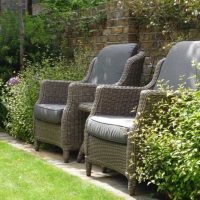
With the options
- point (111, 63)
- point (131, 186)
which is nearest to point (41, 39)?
point (111, 63)

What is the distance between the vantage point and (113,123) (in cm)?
383

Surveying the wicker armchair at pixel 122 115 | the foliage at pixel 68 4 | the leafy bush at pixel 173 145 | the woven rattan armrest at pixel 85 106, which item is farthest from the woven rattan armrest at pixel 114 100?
the foliage at pixel 68 4

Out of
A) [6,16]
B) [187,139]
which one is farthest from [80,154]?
[6,16]

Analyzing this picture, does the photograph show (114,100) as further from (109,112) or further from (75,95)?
(75,95)

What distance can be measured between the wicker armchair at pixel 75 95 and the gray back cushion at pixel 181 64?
71 cm

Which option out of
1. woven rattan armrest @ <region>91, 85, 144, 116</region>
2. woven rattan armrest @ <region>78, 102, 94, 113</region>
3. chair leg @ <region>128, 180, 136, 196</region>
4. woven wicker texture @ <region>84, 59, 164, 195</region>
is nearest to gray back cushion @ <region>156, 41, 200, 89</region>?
woven wicker texture @ <region>84, 59, 164, 195</region>

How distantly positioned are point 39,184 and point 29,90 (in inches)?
89.1

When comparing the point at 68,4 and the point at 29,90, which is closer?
the point at 29,90

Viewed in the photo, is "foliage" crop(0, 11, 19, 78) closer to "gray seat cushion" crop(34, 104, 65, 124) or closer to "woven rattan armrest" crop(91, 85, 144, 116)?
"gray seat cushion" crop(34, 104, 65, 124)

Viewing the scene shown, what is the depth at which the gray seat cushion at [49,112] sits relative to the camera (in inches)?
196

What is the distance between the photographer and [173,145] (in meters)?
3.18

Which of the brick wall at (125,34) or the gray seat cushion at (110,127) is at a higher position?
the brick wall at (125,34)

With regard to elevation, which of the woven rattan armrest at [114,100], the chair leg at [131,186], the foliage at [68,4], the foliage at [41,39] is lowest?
the chair leg at [131,186]

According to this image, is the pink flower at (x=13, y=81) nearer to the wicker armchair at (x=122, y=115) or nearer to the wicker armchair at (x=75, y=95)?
the wicker armchair at (x=75, y=95)
